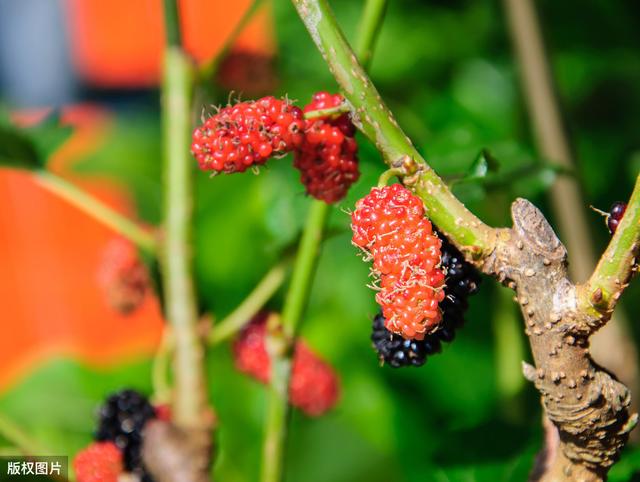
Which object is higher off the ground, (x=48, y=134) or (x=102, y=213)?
(x=48, y=134)

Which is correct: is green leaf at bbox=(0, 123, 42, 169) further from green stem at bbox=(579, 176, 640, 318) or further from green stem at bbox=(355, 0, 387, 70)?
green stem at bbox=(579, 176, 640, 318)

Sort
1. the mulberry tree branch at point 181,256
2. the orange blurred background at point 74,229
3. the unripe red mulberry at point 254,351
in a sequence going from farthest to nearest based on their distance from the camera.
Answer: the orange blurred background at point 74,229
the unripe red mulberry at point 254,351
the mulberry tree branch at point 181,256

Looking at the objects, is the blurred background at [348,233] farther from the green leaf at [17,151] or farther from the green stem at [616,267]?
the green stem at [616,267]

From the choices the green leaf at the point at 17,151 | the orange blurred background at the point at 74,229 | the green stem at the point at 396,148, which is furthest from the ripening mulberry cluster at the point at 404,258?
the orange blurred background at the point at 74,229

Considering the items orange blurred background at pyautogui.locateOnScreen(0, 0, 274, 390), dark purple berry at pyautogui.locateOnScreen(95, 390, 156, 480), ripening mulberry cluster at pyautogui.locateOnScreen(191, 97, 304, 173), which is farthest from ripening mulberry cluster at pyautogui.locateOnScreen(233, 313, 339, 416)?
orange blurred background at pyautogui.locateOnScreen(0, 0, 274, 390)

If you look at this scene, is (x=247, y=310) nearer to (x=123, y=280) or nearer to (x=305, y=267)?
(x=305, y=267)

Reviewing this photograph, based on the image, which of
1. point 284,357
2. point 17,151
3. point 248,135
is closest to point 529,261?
point 248,135

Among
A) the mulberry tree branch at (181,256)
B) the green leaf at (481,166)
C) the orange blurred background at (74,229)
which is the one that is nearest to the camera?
the green leaf at (481,166)
